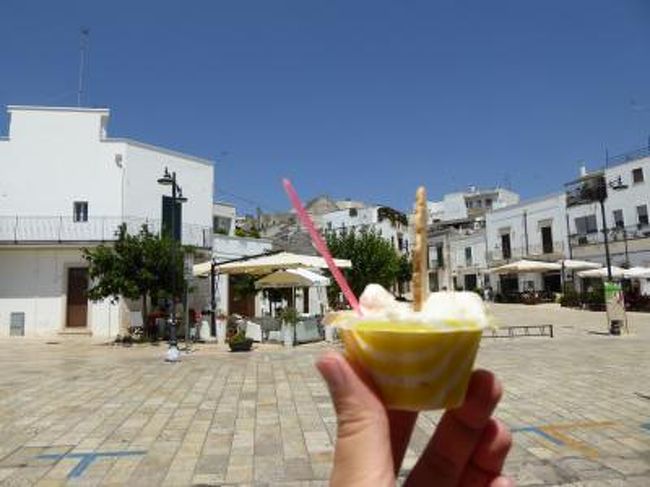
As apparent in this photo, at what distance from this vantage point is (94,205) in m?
27.5

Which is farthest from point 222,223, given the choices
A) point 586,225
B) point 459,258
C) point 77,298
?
point 459,258

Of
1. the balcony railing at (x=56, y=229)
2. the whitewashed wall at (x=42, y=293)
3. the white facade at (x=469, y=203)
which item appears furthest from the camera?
the white facade at (x=469, y=203)

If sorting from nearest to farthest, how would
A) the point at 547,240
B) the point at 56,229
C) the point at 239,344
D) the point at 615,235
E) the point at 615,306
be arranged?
the point at 239,344, the point at 615,306, the point at 56,229, the point at 615,235, the point at 547,240

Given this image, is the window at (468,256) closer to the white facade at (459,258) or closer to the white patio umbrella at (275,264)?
the white facade at (459,258)

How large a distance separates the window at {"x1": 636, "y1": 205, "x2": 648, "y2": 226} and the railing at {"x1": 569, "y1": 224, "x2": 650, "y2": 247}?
1.10 ft

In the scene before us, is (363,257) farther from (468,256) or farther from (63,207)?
(468,256)

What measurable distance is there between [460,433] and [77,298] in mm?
27588

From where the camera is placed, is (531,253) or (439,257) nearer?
(531,253)

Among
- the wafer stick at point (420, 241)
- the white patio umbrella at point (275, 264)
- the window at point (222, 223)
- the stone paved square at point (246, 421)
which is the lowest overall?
the stone paved square at point (246, 421)

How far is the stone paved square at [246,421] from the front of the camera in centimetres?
554

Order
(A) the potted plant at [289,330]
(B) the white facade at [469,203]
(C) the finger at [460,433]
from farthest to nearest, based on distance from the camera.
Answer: (B) the white facade at [469,203], (A) the potted plant at [289,330], (C) the finger at [460,433]

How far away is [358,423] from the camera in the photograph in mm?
1514

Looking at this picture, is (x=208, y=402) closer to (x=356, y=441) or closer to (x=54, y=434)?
(x=54, y=434)

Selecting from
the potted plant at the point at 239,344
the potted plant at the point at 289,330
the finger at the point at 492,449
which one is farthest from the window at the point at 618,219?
the finger at the point at 492,449
